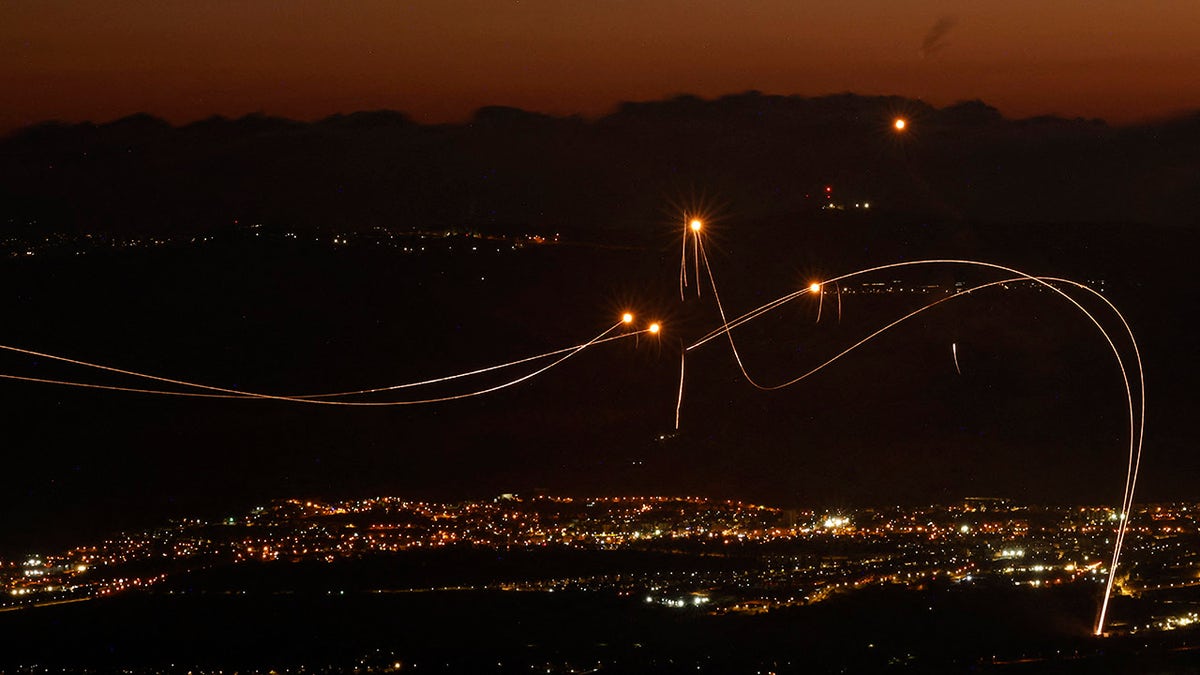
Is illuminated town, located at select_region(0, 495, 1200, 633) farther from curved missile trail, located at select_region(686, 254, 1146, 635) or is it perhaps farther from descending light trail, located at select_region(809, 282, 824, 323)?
descending light trail, located at select_region(809, 282, 824, 323)

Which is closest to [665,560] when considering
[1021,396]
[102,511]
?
[102,511]

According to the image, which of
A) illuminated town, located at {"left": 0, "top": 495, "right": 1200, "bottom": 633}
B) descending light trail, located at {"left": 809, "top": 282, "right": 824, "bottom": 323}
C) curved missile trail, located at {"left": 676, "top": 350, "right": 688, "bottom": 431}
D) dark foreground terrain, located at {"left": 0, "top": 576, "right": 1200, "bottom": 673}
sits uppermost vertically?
descending light trail, located at {"left": 809, "top": 282, "right": 824, "bottom": 323}

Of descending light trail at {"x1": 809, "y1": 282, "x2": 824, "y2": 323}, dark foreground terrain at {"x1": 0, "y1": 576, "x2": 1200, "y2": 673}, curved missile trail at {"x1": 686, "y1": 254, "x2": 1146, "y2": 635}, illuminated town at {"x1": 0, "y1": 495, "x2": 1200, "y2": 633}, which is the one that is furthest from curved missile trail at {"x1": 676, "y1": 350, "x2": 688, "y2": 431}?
dark foreground terrain at {"x1": 0, "y1": 576, "x2": 1200, "y2": 673}

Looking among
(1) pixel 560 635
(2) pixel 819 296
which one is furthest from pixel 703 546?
(2) pixel 819 296

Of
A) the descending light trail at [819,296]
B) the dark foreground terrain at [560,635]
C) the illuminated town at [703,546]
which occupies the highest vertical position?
the descending light trail at [819,296]

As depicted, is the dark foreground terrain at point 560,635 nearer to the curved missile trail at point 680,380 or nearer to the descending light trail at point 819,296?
the curved missile trail at point 680,380

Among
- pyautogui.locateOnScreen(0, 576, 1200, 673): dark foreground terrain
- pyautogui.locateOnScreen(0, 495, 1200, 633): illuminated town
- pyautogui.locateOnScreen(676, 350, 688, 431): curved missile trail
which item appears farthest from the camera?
pyautogui.locateOnScreen(676, 350, 688, 431): curved missile trail

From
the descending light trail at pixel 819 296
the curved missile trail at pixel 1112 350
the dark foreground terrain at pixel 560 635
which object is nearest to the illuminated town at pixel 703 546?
the curved missile trail at pixel 1112 350

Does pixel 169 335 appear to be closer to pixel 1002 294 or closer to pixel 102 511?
pixel 102 511
